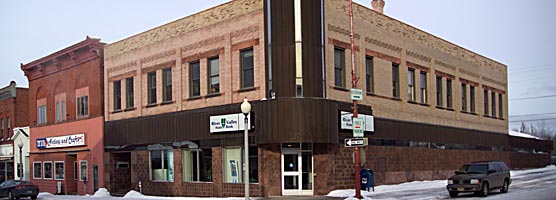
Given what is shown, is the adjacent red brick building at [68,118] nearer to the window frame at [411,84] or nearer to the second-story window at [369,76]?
the second-story window at [369,76]

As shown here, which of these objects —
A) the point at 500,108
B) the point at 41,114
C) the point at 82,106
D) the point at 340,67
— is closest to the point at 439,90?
the point at 340,67

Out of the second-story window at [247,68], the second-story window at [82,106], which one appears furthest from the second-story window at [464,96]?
the second-story window at [82,106]

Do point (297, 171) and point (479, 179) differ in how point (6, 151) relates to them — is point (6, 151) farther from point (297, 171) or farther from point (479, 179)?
point (479, 179)

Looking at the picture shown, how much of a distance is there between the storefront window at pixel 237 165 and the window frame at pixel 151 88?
760cm

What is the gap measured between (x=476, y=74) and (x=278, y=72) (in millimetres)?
23186

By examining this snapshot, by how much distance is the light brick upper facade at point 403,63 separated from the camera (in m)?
30.1

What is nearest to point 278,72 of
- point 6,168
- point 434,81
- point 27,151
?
point 434,81

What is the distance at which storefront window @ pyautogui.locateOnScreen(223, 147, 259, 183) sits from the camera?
29.2 meters

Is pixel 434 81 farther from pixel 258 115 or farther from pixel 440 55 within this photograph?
pixel 258 115

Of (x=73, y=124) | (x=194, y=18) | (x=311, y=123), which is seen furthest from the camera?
(x=73, y=124)

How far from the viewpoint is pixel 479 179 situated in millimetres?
25531

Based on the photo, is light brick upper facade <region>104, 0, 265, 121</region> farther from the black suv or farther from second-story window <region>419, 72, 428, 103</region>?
second-story window <region>419, 72, 428, 103</region>

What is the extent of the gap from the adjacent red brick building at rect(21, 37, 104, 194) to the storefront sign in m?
6.06

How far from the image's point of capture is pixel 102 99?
40781 millimetres
